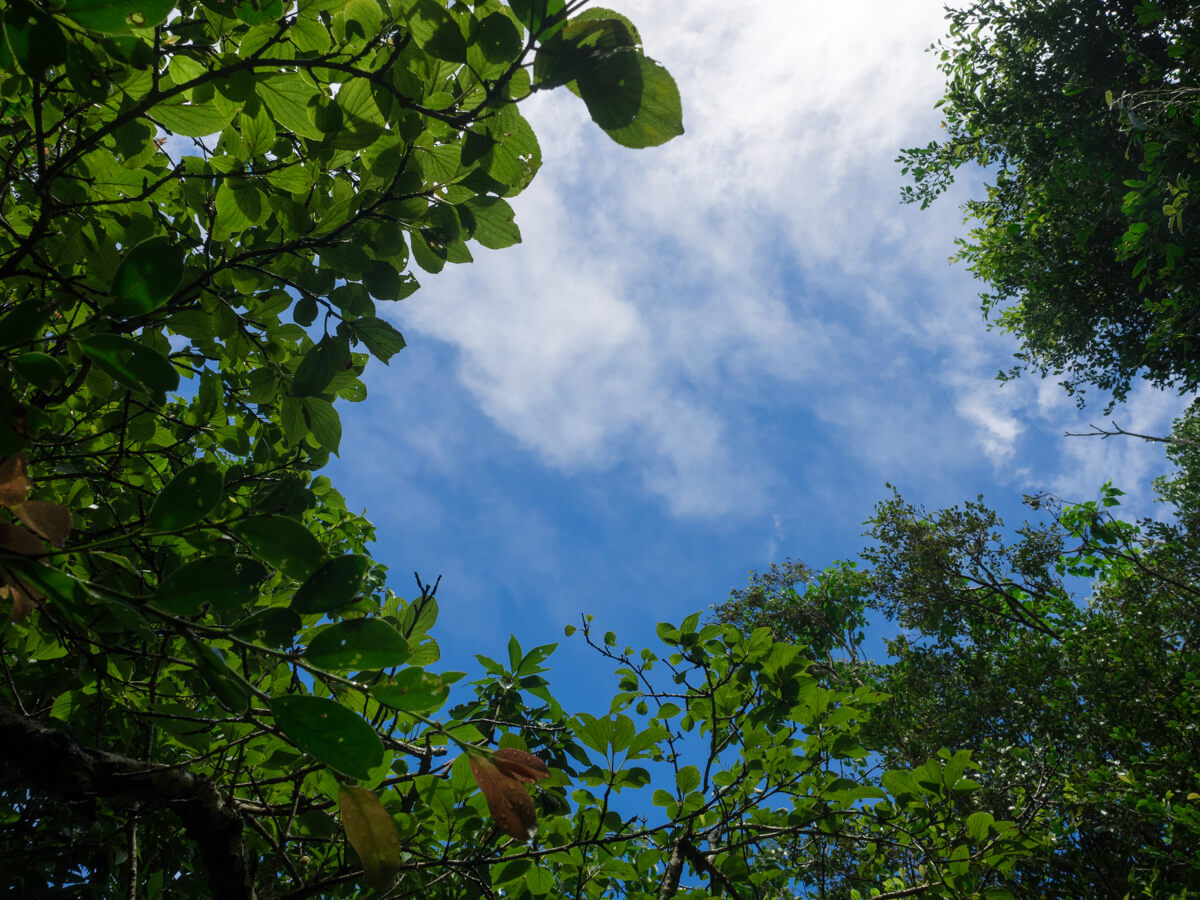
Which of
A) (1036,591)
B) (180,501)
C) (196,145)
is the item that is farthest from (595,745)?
(1036,591)

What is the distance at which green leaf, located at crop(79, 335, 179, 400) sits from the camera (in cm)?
65

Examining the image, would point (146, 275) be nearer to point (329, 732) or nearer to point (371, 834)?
point (329, 732)

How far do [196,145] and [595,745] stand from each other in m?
1.93

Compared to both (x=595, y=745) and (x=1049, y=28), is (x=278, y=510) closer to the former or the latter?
(x=595, y=745)

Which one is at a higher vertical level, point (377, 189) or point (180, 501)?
point (377, 189)

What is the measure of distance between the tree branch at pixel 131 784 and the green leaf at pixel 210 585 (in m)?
0.48

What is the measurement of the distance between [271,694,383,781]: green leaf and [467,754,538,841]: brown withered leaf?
11 centimetres

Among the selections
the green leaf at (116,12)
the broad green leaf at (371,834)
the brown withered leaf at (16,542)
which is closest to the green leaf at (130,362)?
the brown withered leaf at (16,542)

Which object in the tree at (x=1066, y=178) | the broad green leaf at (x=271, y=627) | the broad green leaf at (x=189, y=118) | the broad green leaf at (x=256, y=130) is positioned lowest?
the broad green leaf at (x=271, y=627)

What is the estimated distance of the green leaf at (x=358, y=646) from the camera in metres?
0.61

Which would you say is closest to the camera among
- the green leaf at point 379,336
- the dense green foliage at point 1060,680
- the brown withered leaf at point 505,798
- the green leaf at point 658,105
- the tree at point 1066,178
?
the brown withered leaf at point 505,798

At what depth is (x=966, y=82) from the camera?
10.8 metres

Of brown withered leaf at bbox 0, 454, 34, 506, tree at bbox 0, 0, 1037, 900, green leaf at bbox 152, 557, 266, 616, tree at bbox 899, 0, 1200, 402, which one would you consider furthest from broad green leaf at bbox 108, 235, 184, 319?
tree at bbox 899, 0, 1200, 402

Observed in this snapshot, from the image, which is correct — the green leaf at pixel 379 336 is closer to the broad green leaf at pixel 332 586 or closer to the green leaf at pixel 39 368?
the green leaf at pixel 39 368
